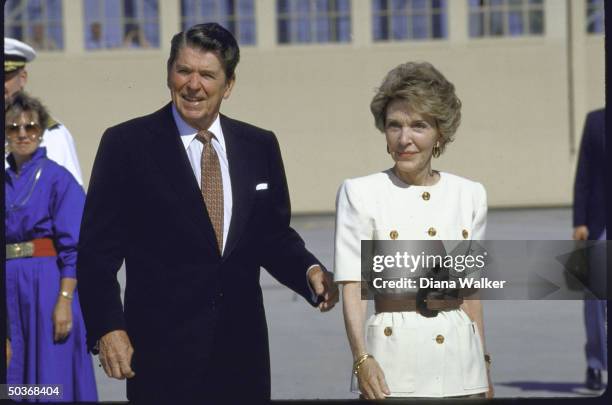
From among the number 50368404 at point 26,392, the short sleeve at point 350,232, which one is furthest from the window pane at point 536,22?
the number 50368404 at point 26,392

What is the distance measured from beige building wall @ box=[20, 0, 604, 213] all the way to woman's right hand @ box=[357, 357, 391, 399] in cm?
41

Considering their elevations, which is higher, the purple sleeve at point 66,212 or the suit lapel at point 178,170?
the suit lapel at point 178,170

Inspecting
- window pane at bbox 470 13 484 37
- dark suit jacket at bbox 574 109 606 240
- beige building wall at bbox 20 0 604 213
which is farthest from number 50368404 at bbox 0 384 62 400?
dark suit jacket at bbox 574 109 606 240

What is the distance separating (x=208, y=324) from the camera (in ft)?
12.6

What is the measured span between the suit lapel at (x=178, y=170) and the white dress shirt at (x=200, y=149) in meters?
0.01

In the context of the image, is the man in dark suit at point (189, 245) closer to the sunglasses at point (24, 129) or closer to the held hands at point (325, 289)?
the held hands at point (325, 289)

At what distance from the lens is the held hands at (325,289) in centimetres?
383

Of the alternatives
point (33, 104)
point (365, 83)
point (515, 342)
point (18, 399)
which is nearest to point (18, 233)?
point (33, 104)

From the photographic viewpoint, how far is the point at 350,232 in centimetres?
367

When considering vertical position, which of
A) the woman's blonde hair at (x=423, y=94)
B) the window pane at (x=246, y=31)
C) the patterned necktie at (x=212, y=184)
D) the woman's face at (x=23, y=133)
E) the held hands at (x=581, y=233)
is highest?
the window pane at (x=246, y=31)

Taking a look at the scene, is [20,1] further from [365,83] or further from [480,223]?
[480,223]

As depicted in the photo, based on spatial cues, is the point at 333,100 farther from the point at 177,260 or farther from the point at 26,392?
the point at 26,392

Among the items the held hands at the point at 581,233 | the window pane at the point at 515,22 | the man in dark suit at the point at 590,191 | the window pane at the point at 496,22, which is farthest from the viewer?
the held hands at the point at 581,233

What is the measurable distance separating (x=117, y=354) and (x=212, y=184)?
0.48 m
